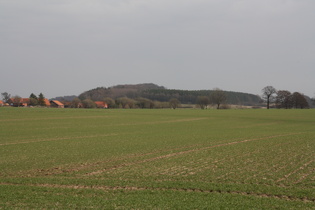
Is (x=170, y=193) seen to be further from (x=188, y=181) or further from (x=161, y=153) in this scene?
(x=161, y=153)

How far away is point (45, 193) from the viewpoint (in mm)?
12969

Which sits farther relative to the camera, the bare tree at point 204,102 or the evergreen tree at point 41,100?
the bare tree at point 204,102

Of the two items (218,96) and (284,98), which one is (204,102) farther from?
(284,98)

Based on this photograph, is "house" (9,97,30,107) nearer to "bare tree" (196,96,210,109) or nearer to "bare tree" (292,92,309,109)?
"bare tree" (196,96,210,109)

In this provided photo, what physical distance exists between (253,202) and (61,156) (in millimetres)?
16290

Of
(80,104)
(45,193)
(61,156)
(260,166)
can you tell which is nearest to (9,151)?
(61,156)

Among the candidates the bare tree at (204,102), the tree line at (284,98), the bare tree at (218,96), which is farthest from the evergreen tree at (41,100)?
the tree line at (284,98)

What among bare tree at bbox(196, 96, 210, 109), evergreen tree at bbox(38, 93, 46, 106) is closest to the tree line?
bare tree at bbox(196, 96, 210, 109)

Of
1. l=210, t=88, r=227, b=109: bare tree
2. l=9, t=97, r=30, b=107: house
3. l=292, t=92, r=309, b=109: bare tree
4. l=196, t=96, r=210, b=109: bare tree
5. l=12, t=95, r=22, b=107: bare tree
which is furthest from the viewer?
l=9, t=97, r=30, b=107: house

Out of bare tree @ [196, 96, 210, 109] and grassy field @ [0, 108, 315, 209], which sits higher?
bare tree @ [196, 96, 210, 109]

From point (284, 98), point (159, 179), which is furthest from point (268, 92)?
point (159, 179)

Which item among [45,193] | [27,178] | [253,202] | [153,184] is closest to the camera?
[253,202]

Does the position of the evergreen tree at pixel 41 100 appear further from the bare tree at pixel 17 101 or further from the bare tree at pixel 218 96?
the bare tree at pixel 218 96

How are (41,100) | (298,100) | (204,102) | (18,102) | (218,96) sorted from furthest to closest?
(18,102)
(204,102)
(41,100)
(218,96)
(298,100)
